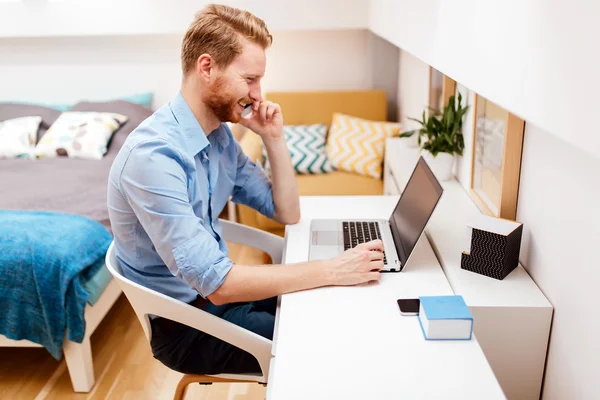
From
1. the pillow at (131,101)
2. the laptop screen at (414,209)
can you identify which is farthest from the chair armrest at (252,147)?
the laptop screen at (414,209)

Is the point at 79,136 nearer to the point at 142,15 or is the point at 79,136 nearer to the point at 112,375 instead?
the point at 142,15

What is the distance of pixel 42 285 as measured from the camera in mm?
2104

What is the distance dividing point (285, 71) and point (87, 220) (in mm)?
2012

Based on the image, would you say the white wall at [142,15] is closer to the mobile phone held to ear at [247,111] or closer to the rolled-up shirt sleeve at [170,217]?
the mobile phone held to ear at [247,111]

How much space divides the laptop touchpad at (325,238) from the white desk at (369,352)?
9.6 inches

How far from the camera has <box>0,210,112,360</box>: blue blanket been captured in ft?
6.91

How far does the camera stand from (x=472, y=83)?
125cm

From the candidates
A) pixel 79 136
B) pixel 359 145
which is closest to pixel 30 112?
pixel 79 136

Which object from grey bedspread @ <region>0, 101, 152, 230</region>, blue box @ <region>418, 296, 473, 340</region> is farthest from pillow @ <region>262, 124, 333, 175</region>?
blue box @ <region>418, 296, 473, 340</region>

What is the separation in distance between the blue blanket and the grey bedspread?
386mm

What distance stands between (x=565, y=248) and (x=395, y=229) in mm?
539

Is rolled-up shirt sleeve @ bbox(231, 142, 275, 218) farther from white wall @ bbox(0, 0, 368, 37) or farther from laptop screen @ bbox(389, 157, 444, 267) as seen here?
white wall @ bbox(0, 0, 368, 37)

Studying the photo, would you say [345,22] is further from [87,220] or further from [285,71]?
[87,220]

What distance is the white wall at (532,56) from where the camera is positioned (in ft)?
2.56
